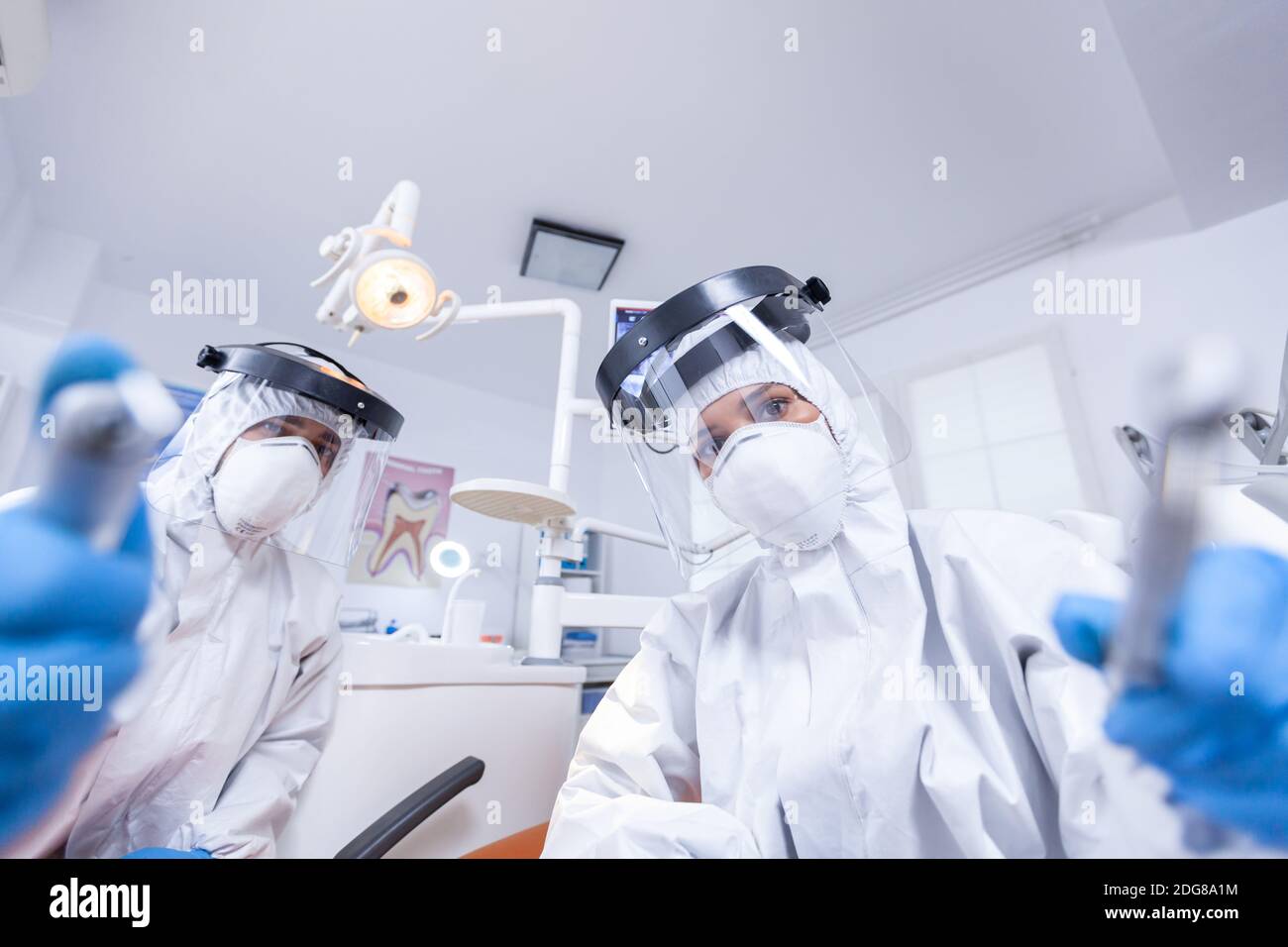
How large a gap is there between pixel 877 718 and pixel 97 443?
748mm

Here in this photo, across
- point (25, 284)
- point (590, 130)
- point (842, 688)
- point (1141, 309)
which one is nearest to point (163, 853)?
point (842, 688)

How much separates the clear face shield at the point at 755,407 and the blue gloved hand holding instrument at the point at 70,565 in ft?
1.70

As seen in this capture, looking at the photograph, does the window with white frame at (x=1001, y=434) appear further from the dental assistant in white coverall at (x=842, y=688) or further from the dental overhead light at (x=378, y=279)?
the dental overhead light at (x=378, y=279)

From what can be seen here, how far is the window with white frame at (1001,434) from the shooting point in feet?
6.37

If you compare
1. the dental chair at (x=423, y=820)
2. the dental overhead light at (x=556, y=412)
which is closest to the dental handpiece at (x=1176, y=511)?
the dental overhead light at (x=556, y=412)

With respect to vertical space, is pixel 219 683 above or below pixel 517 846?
above

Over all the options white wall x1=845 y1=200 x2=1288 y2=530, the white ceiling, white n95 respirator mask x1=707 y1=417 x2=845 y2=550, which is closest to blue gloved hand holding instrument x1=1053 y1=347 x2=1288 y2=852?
white n95 respirator mask x1=707 y1=417 x2=845 y2=550

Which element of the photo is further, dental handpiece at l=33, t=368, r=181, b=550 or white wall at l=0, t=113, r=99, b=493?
white wall at l=0, t=113, r=99, b=493

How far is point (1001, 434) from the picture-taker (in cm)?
210

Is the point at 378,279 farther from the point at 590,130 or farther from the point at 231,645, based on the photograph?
the point at 590,130

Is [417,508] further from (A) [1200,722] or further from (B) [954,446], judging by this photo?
→ (A) [1200,722]

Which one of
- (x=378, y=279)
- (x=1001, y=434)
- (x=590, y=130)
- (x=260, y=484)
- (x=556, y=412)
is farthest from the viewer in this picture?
(x=1001, y=434)

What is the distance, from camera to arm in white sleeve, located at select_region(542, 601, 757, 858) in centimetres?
56

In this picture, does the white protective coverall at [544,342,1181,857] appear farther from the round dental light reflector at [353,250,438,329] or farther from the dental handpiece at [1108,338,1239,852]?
the round dental light reflector at [353,250,438,329]
